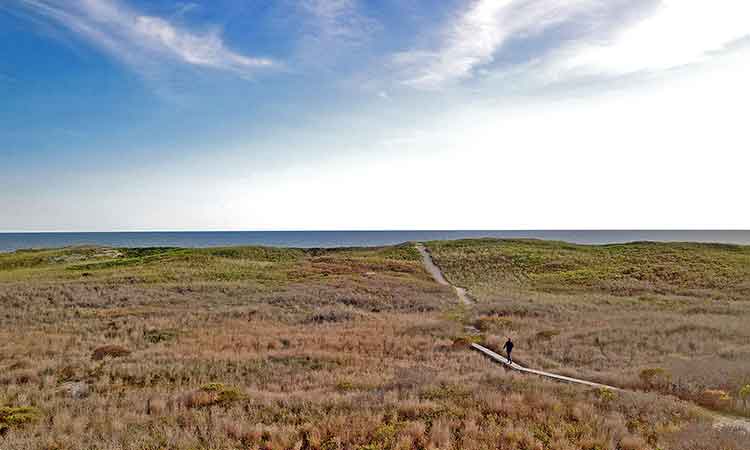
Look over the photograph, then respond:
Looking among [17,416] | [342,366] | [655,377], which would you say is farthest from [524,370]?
[17,416]

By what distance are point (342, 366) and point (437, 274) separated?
154 feet

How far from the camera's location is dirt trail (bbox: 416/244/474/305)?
4161cm

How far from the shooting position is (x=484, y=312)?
31656 mm

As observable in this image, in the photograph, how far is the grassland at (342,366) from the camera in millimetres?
8992

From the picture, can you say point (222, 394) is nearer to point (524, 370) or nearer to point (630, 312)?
point (524, 370)

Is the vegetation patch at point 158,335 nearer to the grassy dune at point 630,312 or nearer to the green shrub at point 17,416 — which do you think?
the green shrub at point 17,416

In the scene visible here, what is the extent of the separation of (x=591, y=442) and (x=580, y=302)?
31735mm

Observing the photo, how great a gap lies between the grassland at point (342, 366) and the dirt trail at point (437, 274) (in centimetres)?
168

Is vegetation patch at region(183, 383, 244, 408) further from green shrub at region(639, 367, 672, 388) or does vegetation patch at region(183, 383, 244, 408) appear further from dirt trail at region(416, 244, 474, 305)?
dirt trail at region(416, 244, 474, 305)

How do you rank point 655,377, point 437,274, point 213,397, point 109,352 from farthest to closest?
point 437,274 < point 109,352 < point 655,377 < point 213,397

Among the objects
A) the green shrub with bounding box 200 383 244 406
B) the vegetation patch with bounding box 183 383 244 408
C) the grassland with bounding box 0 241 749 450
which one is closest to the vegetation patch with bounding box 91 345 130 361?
the grassland with bounding box 0 241 749 450

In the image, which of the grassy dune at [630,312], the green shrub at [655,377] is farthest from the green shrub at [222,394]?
the green shrub at [655,377]

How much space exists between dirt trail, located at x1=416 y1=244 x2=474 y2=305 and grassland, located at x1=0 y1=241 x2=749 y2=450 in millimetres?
1682

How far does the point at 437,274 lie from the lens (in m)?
62.1
